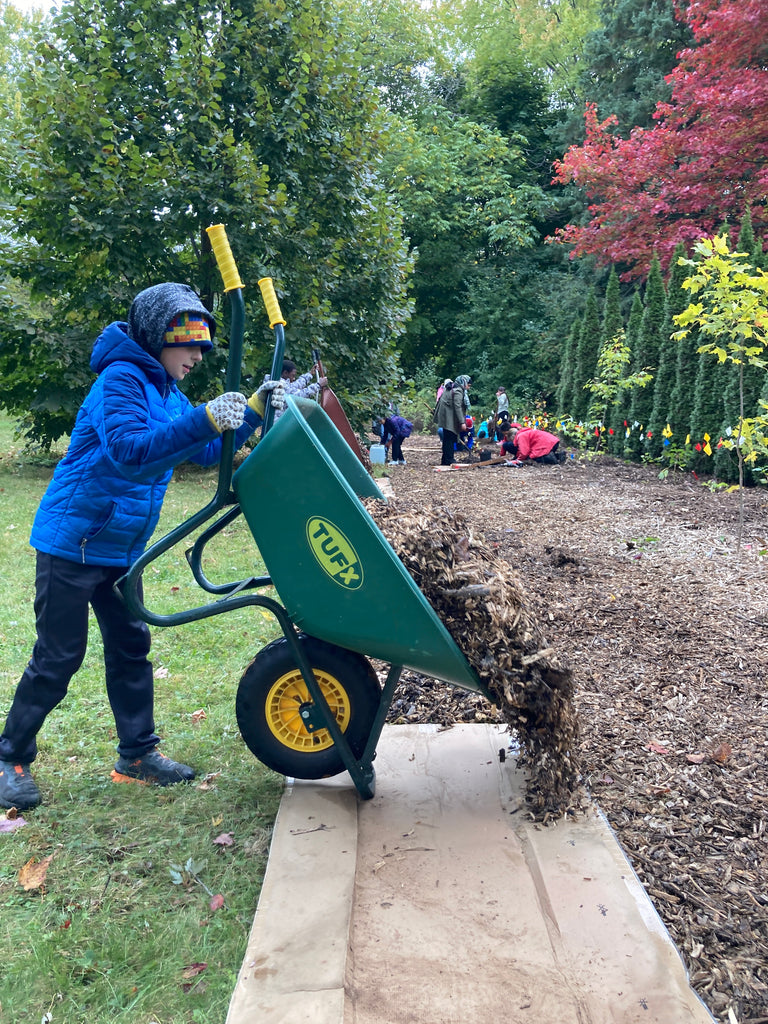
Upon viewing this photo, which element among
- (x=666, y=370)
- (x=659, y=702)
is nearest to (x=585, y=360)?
(x=666, y=370)

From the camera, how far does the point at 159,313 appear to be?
246 centimetres

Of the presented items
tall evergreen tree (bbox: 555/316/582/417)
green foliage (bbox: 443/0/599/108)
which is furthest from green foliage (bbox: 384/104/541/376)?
tall evergreen tree (bbox: 555/316/582/417)

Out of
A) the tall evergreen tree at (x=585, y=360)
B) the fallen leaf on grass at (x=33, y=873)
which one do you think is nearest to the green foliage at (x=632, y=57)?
the tall evergreen tree at (x=585, y=360)

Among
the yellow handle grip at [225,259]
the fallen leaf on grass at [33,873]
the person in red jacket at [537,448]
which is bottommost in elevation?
the fallen leaf on grass at [33,873]

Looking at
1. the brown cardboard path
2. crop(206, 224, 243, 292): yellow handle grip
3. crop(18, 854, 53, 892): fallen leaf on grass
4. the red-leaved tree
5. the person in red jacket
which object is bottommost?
crop(18, 854, 53, 892): fallen leaf on grass

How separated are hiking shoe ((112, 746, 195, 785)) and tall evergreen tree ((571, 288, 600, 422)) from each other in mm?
14822

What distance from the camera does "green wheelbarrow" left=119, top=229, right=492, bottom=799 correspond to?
2.18 m

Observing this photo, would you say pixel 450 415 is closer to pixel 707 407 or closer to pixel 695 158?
pixel 707 407

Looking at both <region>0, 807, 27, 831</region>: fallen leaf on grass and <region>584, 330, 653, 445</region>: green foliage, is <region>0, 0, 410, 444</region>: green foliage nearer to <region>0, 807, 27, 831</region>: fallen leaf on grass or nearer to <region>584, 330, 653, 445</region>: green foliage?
<region>584, 330, 653, 445</region>: green foliage

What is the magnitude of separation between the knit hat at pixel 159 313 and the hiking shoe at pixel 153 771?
145 centimetres

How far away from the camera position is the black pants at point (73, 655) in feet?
8.36

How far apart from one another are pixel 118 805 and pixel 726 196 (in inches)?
627

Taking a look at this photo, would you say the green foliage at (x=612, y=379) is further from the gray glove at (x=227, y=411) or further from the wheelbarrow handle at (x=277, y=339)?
the gray glove at (x=227, y=411)

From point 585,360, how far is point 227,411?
620 inches
